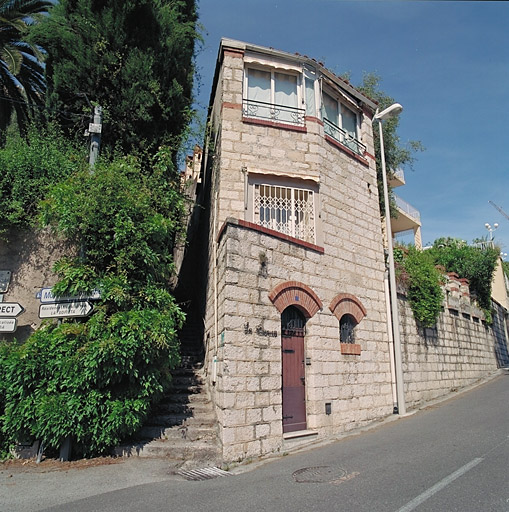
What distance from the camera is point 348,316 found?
32.1ft

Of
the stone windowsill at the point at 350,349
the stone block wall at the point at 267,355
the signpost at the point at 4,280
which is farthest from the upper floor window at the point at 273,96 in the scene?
the signpost at the point at 4,280

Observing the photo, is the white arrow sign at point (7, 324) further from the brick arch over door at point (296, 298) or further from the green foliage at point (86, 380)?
the brick arch over door at point (296, 298)

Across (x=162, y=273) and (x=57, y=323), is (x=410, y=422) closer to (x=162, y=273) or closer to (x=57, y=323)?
(x=162, y=273)

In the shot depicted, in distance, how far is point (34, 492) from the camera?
544 cm

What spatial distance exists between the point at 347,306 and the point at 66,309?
232 inches

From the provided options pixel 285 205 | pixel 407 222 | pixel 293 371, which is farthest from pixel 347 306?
pixel 407 222

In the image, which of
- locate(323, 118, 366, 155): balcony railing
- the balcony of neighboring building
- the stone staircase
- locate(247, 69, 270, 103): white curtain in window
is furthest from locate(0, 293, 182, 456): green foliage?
the balcony of neighboring building

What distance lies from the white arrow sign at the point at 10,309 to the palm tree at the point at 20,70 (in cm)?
621

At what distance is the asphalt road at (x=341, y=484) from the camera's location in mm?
4590

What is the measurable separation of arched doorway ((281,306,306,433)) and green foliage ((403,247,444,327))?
5442 millimetres

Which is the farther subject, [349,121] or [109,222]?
[349,121]

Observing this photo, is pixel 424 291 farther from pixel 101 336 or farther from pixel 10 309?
pixel 10 309

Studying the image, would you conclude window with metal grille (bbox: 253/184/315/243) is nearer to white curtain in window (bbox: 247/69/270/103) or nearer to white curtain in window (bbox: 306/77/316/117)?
white curtain in window (bbox: 306/77/316/117)

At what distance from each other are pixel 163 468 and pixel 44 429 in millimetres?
1887
